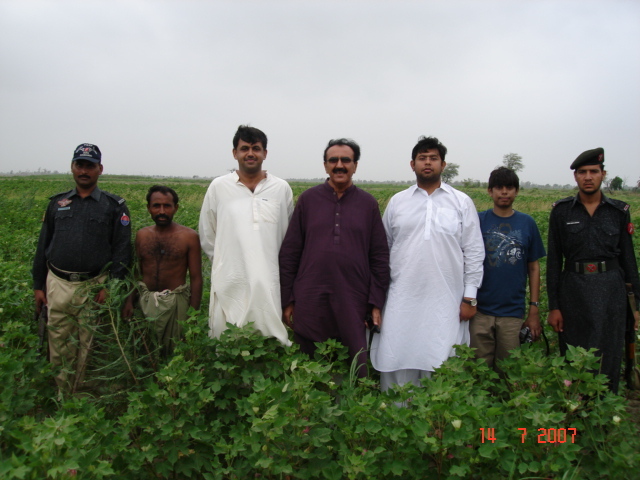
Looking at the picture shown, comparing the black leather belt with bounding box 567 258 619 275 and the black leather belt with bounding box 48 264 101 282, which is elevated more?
the black leather belt with bounding box 567 258 619 275

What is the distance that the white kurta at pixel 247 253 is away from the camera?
2.82m

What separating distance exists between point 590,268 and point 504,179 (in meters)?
0.78

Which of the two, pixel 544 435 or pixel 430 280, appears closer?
pixel 544 435

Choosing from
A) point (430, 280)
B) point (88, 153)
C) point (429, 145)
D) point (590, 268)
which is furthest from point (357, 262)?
point (88, 153)

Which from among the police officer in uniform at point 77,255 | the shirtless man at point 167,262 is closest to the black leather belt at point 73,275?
the police officer in uniform at point 77,255

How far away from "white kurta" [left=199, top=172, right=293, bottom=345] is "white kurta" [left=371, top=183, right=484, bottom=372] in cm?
73

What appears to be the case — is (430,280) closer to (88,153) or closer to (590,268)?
(590,268)

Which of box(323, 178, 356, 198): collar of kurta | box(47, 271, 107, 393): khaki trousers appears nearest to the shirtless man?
box(47, 271, 107, 393): khaki trousers

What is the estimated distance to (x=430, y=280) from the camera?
2.87 m

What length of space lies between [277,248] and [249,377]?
35.3 inches

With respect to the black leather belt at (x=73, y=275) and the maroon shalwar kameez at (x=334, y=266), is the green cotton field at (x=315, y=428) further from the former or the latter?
the black leather belt at (x=73, y=275)

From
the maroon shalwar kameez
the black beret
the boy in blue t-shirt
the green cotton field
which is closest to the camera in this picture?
the green cotton field

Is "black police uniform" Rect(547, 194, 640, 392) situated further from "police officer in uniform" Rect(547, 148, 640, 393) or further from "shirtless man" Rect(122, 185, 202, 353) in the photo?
"shirtless man" Rect(122, 185, 202, 353)

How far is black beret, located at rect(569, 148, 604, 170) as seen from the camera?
9.39 feet
